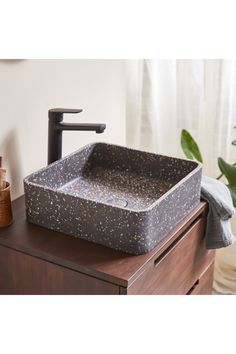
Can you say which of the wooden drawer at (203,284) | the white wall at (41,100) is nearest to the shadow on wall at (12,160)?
the white wall at (41,100)

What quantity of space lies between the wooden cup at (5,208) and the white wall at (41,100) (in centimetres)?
13

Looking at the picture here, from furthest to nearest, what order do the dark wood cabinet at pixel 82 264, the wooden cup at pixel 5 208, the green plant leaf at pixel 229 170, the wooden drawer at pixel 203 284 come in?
the green plant leaf at pixel 229 170
the wooden drawer at pixel 203 284
the wooden cup at pixel 5 208
the dark wood cabinet at pixel 82 264

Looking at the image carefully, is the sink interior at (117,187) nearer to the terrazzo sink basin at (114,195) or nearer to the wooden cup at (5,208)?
the terrazzo sink basin at (114,195)

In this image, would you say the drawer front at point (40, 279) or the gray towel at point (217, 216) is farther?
the gray towel at point (217, 216)

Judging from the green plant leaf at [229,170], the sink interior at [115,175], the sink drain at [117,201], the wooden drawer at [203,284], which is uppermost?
the sink interior at [115,175]

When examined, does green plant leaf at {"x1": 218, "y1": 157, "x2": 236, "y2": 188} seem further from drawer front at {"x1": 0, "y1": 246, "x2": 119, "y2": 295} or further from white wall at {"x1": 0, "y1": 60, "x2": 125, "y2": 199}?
drawer front at {"x1": 0, "y1": 246, "x2": 119, "y2": 295}

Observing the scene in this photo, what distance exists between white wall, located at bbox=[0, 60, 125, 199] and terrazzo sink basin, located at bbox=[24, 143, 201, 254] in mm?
99

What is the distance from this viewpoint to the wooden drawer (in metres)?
1.39

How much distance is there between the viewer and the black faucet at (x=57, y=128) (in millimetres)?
1188
